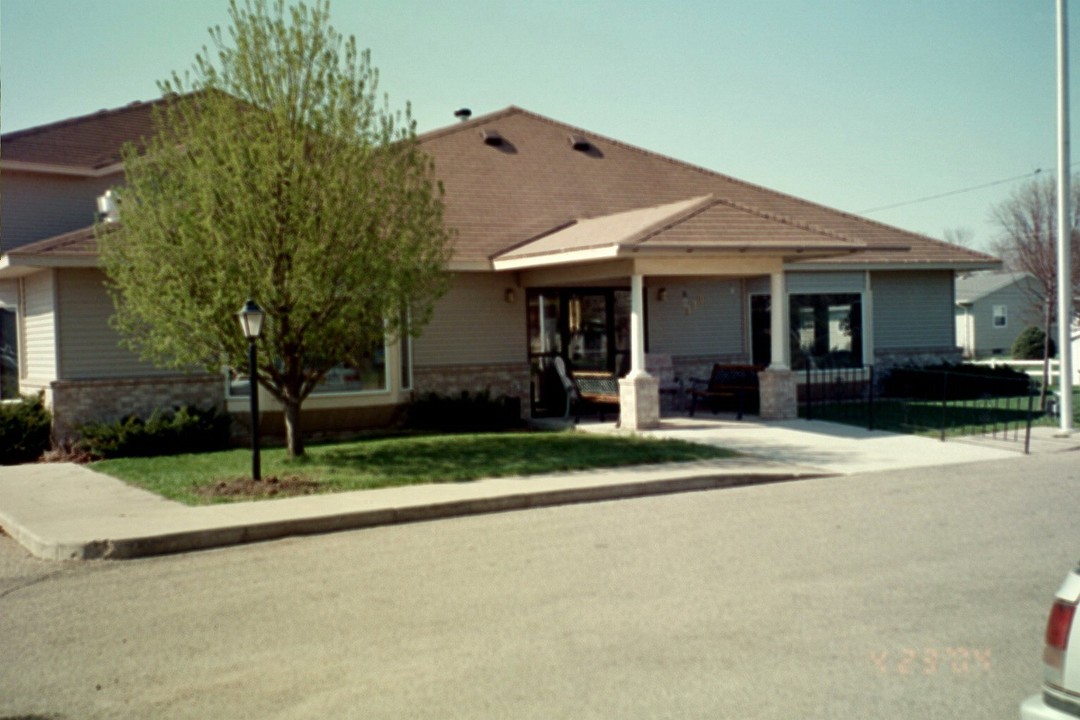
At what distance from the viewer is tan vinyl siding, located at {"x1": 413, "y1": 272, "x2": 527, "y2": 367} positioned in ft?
63.4

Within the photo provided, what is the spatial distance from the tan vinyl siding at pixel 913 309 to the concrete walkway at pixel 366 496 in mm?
7565

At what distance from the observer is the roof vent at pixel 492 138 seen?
23406mm

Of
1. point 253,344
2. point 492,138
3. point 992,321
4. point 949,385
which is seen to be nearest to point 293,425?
point 253,344

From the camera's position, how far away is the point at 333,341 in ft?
44.8

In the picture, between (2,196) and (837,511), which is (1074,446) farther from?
(2,196)

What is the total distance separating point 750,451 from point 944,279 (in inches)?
463

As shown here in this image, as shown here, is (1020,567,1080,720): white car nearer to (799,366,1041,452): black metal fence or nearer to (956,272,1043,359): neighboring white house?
(799,366,1041,452): black metal fence

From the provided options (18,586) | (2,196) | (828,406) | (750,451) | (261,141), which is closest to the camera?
(18,586)

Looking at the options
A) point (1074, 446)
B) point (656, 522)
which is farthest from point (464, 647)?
point (1074, 446)

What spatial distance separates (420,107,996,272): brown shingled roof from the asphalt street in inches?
407

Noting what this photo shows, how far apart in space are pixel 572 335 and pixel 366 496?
9639 mm

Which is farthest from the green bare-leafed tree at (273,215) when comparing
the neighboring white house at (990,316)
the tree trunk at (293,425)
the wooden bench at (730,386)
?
the neighboring white house at (990,316)

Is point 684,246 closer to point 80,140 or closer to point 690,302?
point 690,302

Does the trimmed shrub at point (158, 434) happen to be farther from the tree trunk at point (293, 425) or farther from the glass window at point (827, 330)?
the glass window at point (827, 330)
